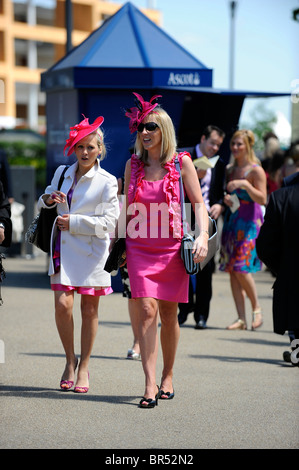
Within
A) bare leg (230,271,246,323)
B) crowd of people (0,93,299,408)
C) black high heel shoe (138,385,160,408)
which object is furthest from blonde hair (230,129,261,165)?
black high heel shoe (138,385,160,408)

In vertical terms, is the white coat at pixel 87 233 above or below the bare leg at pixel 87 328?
above

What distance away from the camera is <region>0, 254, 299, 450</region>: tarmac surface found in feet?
17.4

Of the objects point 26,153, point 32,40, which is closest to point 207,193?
point 26,153

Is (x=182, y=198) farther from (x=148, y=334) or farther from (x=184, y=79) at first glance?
(x=184, y=79)

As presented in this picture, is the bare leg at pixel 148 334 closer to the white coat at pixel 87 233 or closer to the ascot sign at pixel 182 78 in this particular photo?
the white coat at pixel 87 233

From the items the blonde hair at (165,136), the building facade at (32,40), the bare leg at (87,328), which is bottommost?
the bare leg at (87,328)

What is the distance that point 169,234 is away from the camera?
619cm

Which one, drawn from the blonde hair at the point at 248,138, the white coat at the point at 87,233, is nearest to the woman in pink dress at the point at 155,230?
the white coat at the point at 87,233

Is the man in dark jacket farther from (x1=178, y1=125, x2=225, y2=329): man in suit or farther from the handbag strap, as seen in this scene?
(x1=178, y1=125, x2=225, y2=329): man in suit

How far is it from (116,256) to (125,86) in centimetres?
573

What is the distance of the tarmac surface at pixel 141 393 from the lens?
530 centimetres

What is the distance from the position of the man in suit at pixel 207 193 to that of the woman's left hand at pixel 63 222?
313 cm

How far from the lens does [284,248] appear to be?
5.73 meters
